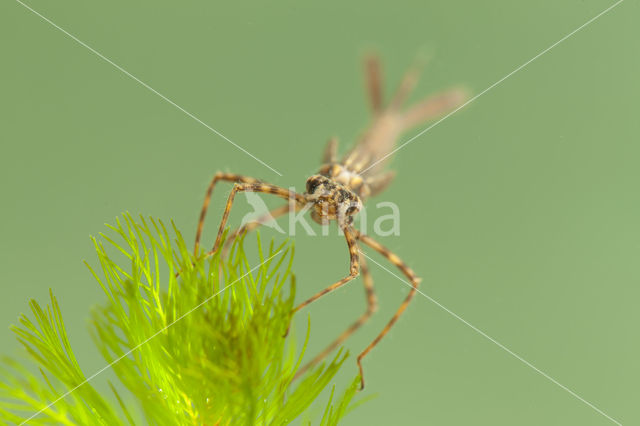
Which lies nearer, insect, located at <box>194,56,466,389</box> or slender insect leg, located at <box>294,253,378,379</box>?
insect, located at <box>194,56,466,389</box>

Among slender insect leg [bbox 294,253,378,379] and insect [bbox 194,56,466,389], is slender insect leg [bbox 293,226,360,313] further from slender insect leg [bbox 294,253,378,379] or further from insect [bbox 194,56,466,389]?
slender insect leg [bbox 294,253,378,379]

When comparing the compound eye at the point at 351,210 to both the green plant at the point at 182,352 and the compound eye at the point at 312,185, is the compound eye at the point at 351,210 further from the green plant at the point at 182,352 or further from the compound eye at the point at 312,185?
the green plant at the point at 182,352

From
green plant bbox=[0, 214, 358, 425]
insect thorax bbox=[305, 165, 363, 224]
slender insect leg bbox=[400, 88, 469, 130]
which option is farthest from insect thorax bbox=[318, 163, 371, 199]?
green plant bbox=[0, 214, 358, 425]

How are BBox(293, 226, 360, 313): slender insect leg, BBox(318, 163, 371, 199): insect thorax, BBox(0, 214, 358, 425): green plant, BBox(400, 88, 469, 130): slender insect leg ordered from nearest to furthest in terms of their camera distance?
BBox(0, 214, 358, 425): green plant → BBox(293, 226, 360, 313): slender insect leg → BBox(318, 163, 371, 199): insect thorax → BBox(400, 88, 469, 130): slender insect leg

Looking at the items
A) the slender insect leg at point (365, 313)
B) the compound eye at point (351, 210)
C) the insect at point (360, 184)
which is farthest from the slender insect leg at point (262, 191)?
the slender insect leg at point (365, 313)

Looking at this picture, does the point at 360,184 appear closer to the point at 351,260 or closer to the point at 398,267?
the point at 398,267

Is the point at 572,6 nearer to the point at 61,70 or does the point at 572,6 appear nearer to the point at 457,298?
the point at 457,298

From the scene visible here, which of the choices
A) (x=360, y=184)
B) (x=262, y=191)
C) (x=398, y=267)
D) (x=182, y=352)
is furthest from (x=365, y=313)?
(x=182, y=352)
